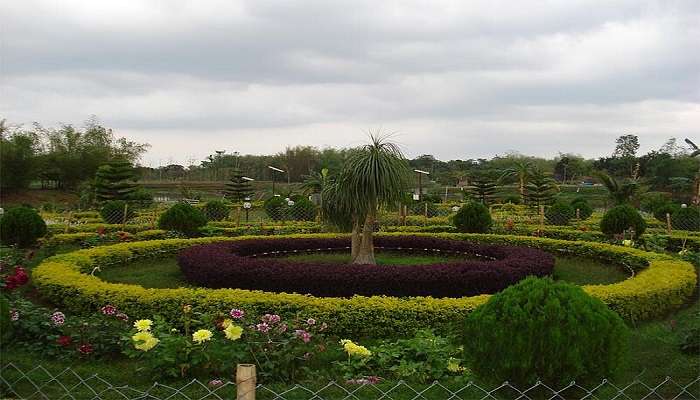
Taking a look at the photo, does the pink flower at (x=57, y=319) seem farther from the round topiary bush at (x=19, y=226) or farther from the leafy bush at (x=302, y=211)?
the leafy bush at (x=302, y=211)

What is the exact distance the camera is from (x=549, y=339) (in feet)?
10.8

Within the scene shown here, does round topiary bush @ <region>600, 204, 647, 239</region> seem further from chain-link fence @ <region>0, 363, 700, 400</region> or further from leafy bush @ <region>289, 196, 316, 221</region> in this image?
leafy bush @ <region>289, 196, 316, 221</region>

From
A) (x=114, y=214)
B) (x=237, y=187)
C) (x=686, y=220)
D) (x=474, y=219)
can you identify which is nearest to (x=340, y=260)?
(x=474, y=219)

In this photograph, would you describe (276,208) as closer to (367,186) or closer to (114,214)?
(114,214)

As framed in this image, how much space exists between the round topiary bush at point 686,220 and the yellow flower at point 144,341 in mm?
15921

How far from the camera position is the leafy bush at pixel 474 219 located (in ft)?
44.2

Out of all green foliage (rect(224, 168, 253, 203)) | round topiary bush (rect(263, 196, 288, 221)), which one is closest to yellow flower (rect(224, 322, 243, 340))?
round topiary bush (rect(263, 196, 288, 221))

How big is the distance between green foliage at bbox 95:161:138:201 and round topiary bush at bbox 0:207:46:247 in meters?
13.0

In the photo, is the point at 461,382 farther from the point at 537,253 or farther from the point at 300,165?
the point at 300,165

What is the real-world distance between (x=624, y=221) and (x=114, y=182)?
719 inches

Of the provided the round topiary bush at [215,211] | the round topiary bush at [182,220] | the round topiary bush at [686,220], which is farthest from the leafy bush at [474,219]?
the round topiary bush at [215,211]

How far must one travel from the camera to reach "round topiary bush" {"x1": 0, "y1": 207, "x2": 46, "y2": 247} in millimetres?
10148

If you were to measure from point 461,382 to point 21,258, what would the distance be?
7379 millimetres

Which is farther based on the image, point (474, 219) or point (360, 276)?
point (474, 219)
